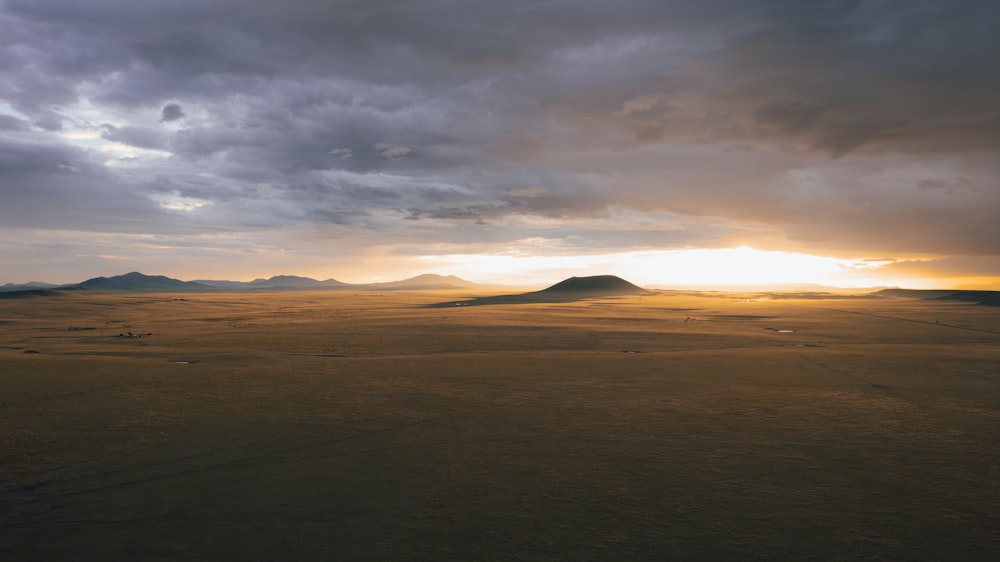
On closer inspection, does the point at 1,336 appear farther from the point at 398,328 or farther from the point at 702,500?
the point at 702,500

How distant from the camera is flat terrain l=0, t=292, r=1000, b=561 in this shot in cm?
793

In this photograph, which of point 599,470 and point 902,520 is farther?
point 599,470

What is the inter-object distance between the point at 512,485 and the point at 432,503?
1562 mm

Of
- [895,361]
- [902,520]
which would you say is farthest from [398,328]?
[902,520]

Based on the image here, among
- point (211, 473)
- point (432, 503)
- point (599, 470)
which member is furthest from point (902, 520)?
point (211, 473)

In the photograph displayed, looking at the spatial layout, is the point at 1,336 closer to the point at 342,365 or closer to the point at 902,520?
the point at 342,365

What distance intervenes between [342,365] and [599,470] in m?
16.4

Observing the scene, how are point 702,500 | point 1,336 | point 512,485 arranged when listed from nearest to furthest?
point 702,500 → point 512,485 → point 1,336

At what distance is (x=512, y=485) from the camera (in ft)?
32.6

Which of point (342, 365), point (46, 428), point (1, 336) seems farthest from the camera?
point (1, 336)

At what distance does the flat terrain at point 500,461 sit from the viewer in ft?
26.0

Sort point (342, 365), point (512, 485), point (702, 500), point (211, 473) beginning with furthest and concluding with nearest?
point (342, 365) → point (211, 473) → point (512, 485) → point (702, 500)

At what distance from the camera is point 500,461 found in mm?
11242

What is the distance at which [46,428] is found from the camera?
45.3ft
